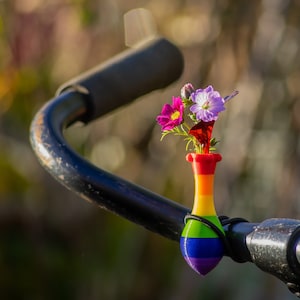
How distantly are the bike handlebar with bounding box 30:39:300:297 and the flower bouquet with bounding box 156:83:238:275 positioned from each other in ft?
0.07

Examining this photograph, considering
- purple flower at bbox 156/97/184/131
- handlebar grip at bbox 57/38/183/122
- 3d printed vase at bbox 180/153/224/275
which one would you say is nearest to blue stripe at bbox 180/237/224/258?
3d printed vase at bbox 180/153/224/275

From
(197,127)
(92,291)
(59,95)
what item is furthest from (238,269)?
(197,127)

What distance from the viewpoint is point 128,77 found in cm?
133

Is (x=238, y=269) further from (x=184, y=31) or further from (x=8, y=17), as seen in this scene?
(x=8, y=17)

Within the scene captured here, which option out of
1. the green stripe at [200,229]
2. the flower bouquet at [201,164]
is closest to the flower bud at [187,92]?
the flower bouquet at [201,164]

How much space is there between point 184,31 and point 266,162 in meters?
0.83

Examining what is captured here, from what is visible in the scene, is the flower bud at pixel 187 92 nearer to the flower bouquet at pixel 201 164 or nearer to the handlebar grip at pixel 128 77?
the flower bouquet at pixel 201 164

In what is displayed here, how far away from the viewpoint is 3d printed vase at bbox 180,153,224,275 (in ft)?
2.70

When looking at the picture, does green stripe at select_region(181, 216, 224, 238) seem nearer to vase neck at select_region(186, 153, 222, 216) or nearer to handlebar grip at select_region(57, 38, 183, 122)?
vase neck at select_region(186, 153, 222, 216)

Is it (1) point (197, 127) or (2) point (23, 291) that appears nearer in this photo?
(1) point (197, 127)

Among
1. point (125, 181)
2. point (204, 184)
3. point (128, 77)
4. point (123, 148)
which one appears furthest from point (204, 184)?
point (123, 148)

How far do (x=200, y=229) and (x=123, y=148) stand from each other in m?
3.80

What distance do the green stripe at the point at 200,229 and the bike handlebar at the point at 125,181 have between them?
0.5 inches

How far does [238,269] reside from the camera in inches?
175
